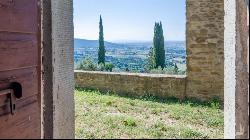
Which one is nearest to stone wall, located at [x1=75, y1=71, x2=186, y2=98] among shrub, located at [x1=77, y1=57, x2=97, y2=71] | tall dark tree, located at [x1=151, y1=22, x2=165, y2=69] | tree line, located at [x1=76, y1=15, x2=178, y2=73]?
shrub, located at [x1=77, y1=57, x2=97, y2=71]

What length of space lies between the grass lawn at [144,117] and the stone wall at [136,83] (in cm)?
33

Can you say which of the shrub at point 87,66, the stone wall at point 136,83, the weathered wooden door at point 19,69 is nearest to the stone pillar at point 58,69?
the weathered wooden door at point 19,69

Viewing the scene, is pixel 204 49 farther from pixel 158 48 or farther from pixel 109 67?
pixel 158 48

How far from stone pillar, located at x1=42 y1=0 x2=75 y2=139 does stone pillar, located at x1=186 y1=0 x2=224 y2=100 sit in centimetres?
814

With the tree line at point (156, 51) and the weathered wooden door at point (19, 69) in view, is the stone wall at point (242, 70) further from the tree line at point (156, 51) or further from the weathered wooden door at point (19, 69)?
the tree line at point (156, 51)

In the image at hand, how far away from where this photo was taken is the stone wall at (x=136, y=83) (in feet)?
30.6

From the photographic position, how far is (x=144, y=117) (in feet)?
22.7

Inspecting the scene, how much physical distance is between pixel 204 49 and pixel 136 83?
209 centimetres

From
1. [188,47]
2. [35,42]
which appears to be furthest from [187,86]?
[35,42]

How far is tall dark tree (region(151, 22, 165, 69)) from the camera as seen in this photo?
16.4 meters

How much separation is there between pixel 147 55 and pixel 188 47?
840 cm

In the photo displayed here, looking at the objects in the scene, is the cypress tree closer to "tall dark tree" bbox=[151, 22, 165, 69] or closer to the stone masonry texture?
"tall dark tree" bbox=[151, 22, 165, 69]

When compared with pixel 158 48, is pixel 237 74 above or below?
below

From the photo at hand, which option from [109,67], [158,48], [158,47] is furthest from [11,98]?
[158,47]
